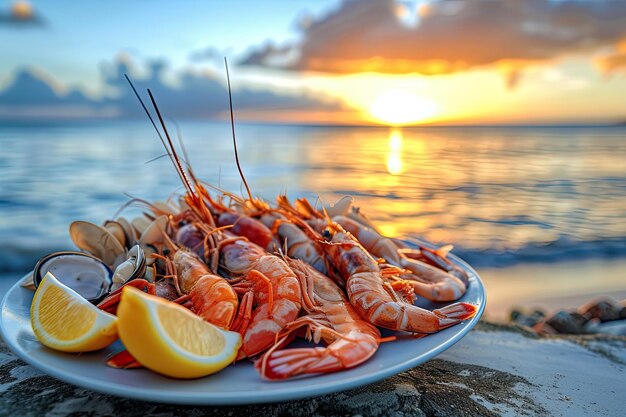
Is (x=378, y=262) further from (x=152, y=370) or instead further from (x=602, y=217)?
(x=602, y=217)

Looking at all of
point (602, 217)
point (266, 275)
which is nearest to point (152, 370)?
point (266, 275)

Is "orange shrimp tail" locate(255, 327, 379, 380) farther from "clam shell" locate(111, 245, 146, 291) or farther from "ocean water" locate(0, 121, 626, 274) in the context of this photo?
"ocean water" locate(0, 121, 626, 274)

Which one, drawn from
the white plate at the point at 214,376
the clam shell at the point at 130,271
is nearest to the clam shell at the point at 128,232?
the clam shell at the point at 130,271

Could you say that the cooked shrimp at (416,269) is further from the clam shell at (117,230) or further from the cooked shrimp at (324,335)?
the clam shell at (117,230)

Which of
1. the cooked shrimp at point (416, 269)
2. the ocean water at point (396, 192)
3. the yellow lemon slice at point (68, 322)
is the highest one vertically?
the yellow lemon slice at point (68, 322)

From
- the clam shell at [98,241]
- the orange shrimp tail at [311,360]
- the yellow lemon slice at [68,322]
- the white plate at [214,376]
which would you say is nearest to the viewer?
the white plate at [214,376]

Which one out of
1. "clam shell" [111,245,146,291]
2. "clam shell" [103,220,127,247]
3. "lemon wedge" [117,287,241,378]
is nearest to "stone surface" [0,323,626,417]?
"lemon wedge" [117,287,241,378]
